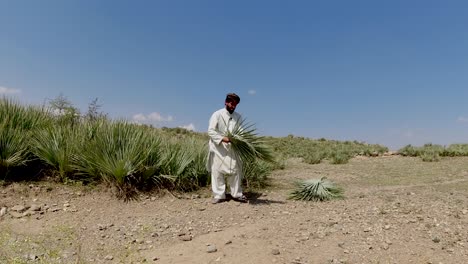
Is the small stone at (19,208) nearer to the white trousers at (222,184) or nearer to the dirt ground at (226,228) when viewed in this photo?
the dirt ground at (226,228)

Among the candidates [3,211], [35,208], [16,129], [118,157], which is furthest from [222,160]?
[16,129]

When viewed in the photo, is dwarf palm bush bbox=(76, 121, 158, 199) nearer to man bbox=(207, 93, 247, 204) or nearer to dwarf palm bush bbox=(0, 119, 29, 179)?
dwarf palm bush bbox=(0, 119, 29, 179)

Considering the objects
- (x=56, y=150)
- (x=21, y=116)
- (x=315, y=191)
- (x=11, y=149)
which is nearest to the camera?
(x=11, y=149)

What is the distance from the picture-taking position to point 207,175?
7.70 meters

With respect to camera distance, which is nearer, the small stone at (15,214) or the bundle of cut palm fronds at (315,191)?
the small stone at (15,214)

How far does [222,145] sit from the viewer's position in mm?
6293

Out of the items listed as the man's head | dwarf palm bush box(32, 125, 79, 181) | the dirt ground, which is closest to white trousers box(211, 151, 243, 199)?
the dirt ground

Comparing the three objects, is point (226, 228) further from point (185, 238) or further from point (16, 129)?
point (16, 129)

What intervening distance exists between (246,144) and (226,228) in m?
1.58

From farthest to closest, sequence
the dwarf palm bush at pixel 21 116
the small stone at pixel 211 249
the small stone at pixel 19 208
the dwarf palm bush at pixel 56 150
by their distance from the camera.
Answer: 1. the dwarf palm bush at pixel 21 116
2. the dwarf palm bush at pixel 56 150
3. the small stone at pixel 19 208
4. the small stone at pixel 211 249

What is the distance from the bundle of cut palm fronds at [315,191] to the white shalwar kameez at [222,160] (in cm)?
138

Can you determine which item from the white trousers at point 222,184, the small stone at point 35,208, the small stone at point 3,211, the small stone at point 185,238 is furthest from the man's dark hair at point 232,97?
the small stone at point 3,211

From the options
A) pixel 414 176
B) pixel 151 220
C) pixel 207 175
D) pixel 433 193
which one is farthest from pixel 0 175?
pixel 414 176

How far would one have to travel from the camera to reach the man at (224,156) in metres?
6.27
